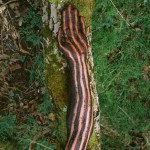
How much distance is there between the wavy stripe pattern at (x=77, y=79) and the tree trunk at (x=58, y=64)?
16cm

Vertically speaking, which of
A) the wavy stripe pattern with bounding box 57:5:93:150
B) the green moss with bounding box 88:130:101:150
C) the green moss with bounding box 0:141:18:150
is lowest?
the green moss with bounding box 88:130:101:150

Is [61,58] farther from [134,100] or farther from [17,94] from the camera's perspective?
[134,100]

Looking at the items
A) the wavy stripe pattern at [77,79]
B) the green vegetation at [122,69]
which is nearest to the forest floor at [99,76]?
the green vegetation at [122,69]

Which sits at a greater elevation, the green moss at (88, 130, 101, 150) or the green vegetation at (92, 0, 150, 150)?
the green vegetation at (92, 0, 150, 150)

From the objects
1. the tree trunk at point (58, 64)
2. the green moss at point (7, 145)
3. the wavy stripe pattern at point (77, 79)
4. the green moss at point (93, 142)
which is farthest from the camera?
the green moss at point (7, 145)

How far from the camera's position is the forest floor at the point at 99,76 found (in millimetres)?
5289

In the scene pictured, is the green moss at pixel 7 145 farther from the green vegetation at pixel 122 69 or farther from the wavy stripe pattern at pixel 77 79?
the green vegetation at pixel 122 69

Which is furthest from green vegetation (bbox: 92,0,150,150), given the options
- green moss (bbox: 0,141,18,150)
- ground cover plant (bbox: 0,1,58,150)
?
green moss (bbox: 0,141,18,150)

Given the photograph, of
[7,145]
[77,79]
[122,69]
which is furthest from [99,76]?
[7,145]

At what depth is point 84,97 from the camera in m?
4.05

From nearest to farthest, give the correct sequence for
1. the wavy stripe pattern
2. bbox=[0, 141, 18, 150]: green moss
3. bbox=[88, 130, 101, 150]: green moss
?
1. the wavy stripe pattern
2. bbox=[88, 130, 101, 150]: green moss
3. bbox=[0, 141, 18, 150]: green moss

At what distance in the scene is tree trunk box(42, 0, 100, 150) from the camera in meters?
4.11

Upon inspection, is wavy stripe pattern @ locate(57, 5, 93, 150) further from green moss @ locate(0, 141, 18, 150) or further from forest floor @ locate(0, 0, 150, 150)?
green moss @ locate(0, 141, 18, 150)

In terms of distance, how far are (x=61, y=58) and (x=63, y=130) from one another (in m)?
1.01
